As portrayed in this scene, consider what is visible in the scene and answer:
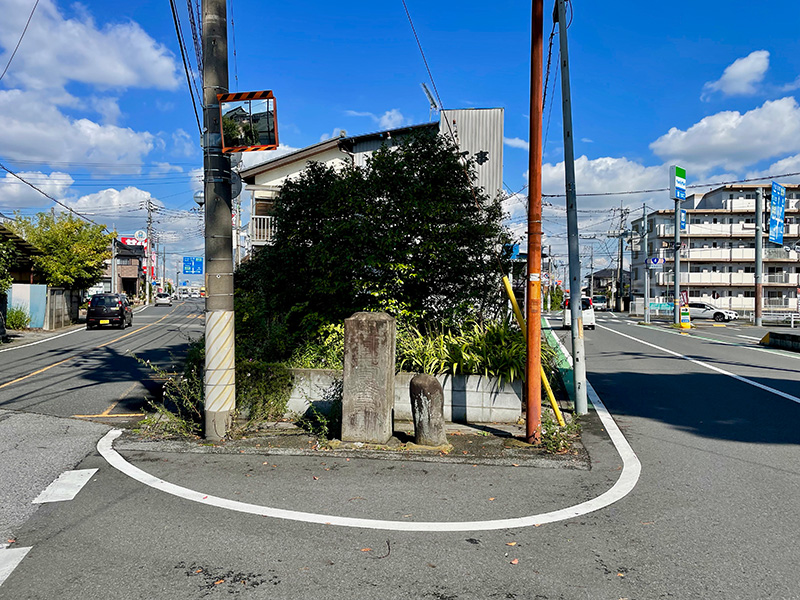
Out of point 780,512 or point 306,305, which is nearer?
point 780,512

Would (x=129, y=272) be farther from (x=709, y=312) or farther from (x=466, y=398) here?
(x=466, y=398)

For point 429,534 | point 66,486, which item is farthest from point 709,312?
point 66,486

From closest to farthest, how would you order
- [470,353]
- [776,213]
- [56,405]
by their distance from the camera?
1. [470,353]
2. [56,405]
3. [776,213]

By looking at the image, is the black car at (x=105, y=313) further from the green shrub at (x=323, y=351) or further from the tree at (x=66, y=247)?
the green shrub at (x=323, y=351)

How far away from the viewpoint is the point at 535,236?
742cm

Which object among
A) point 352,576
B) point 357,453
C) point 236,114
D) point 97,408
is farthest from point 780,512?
point 97,408

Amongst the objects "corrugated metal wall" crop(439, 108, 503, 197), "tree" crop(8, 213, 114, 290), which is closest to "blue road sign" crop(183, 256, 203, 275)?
"tree" crop(8, 213, 114, 290)

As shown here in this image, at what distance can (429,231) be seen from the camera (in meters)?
9.71

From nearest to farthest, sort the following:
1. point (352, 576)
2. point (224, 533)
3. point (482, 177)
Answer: point (352, 576), point (224, 533), point (482, 177)

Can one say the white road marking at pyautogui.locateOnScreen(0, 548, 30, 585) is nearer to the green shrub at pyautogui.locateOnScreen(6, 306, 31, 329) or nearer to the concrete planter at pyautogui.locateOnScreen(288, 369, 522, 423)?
the concrete planter at pyautogui.locateOnScreen(288, 369, 522, 423)

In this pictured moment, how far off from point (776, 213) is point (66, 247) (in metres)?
39.0

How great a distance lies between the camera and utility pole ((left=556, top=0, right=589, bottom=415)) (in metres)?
9.44

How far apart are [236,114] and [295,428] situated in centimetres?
419

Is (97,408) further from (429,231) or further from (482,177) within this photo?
(482,177)
